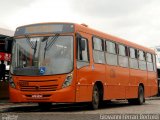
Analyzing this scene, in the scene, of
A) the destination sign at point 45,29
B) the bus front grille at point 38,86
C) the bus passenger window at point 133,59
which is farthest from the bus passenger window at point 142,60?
the bus front grille at point 38,86

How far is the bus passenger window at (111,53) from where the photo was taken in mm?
19702

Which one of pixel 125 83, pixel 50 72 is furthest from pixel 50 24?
pixel 125 83

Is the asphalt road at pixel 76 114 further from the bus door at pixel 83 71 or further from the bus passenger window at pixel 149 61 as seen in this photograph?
the bus passenger window at pixel 149 61

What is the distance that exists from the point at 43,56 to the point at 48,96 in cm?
138

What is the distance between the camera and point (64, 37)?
1669 centimetres

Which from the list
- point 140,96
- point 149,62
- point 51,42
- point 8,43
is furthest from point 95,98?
point 149,62

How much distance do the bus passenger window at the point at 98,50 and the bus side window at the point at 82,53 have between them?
78 centimetres

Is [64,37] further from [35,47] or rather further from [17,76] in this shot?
[17,76]

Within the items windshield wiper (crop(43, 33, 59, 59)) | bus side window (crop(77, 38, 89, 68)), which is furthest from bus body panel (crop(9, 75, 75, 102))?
windshield wiper (crop(43, 33, 59, 59))

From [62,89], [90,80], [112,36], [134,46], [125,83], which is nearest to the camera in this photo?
[62,89]

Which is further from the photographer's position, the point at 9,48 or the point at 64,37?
the point at 9,48

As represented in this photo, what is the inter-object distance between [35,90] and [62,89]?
969mm

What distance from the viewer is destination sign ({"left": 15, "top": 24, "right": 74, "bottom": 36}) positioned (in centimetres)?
1683

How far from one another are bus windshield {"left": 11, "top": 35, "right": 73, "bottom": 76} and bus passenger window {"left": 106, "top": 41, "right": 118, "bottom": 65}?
3.46m
